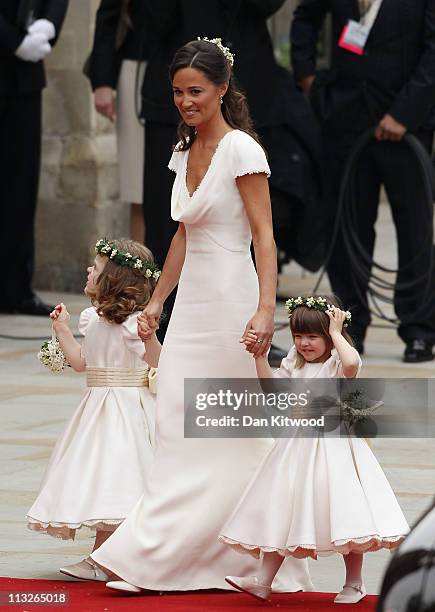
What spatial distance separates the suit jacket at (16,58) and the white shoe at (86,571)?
5.02m

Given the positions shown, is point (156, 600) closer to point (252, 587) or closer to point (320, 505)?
point (252, 587)

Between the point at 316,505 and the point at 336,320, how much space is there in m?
0.51

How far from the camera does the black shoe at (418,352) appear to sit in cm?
862

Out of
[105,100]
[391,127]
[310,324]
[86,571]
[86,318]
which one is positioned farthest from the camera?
[105,100]

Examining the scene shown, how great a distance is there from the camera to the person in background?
869cm

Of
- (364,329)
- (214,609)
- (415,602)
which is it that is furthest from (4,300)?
(415,602)

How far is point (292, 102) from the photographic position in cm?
979

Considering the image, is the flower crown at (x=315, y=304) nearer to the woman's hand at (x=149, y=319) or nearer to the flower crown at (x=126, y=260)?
the woman's hand at (x=149, y=319)

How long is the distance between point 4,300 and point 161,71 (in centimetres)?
258

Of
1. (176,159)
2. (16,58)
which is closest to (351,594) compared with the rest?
(176,159)

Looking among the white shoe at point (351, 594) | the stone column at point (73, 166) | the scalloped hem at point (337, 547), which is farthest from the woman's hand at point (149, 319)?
the stone column at point (73, 166)

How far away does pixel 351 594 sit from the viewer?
4.72 m

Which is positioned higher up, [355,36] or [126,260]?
[355,36]

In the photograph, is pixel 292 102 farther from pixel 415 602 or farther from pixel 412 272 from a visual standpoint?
pixel 415 602
